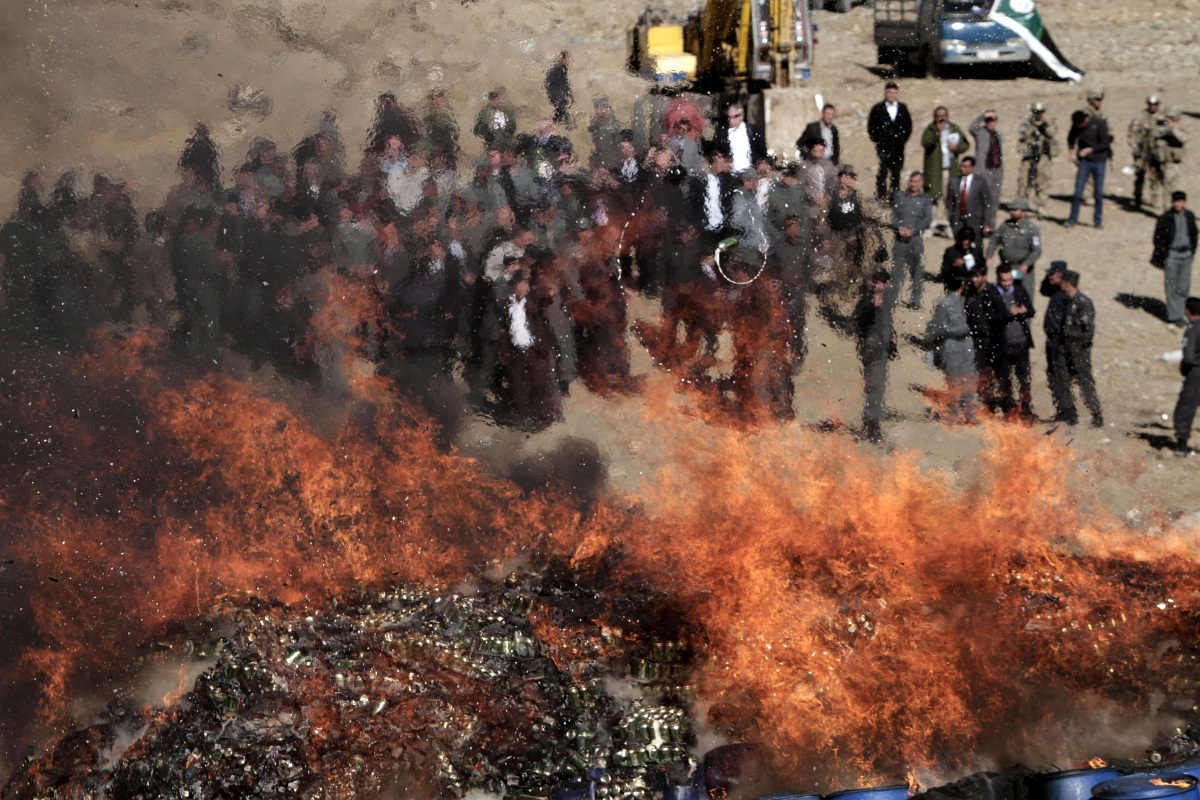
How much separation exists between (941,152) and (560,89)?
139 inches

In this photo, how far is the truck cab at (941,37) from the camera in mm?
11508

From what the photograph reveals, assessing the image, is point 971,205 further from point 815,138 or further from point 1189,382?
point 1189,382

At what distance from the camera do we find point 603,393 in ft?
34.3

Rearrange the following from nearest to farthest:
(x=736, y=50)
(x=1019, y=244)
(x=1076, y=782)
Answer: (x=1076, y=782) → (x=1019, y=244) → (x=736, y=50)

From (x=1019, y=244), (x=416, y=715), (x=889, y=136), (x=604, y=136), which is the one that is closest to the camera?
(x=416, y=715)

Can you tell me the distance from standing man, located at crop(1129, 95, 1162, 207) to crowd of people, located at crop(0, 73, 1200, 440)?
1.28 ft

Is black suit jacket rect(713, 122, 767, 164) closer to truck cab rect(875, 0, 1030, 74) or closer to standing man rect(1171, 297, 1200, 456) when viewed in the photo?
truck cab rect(875, 0, 1030, 74)

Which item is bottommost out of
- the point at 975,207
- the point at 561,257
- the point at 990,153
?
the point at 561,257

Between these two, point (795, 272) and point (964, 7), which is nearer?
point (795, 272)

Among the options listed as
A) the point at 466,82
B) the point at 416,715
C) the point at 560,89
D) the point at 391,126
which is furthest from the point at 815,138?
the point at 416,715

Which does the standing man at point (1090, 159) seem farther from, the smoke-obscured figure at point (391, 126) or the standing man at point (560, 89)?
the smoke-obscured figure at point (391, 126)

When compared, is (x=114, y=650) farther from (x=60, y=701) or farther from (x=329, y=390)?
(x=329, y=390)

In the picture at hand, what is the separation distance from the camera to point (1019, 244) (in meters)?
9.70

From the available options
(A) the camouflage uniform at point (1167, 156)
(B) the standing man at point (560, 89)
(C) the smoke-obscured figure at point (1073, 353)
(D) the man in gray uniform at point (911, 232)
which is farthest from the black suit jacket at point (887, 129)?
(B) the standing man at point (560, 89)
